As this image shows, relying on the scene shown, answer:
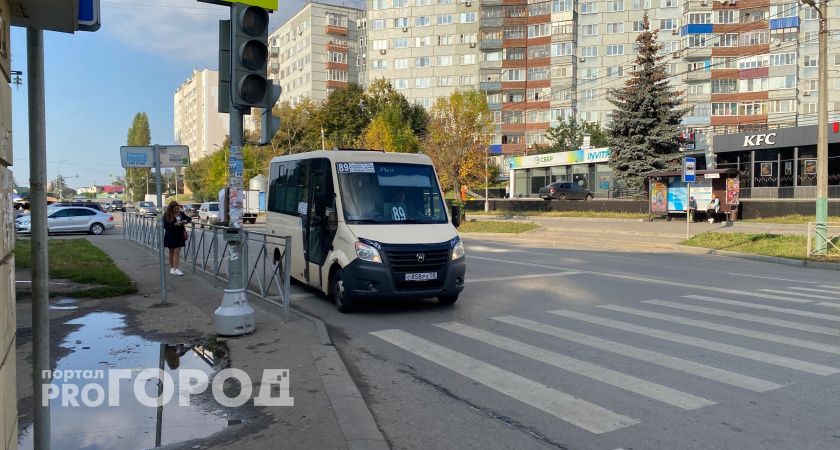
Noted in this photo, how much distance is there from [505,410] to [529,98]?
77.6m

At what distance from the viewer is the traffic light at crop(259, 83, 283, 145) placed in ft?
24.2

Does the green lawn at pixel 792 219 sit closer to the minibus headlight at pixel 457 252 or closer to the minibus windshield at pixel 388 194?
the minibus windshield at pixel 388 194

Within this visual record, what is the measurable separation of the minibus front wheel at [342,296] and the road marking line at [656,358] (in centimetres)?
224

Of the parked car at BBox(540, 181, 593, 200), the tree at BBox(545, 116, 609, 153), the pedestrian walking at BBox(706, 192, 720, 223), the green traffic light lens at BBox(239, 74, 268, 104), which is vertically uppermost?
the tree at BBox(545, 116, 609, 153)

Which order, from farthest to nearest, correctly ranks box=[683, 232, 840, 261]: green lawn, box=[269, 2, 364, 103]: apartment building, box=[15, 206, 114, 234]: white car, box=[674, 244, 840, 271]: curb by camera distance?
box=[269, 2, 364, 103]: apartment building < box=[15, 206, 114, 234]: white car < box=[683, 232, 840, 261]: green lawn < box=[674, 244, 840, 271]: curb

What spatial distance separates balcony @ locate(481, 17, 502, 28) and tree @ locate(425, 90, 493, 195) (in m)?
45.5

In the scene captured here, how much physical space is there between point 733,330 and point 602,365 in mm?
2664

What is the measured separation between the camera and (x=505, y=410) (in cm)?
522

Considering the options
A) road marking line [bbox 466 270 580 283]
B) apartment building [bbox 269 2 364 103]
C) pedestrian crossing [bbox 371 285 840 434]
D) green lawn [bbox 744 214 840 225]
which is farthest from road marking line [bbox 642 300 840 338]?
apartment building [bbox 269 2 364 103]

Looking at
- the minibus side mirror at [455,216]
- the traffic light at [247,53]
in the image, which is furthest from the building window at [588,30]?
the traffic light at [247,53]

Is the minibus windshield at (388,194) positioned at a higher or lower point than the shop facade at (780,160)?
lower

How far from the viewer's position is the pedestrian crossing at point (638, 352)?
18.0 ft

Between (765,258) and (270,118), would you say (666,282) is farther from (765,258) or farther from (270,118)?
(270,118)

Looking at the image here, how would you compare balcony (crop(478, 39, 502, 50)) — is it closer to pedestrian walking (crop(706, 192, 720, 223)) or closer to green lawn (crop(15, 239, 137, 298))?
pedestrian walking (crop(706, 192, 720, 223))
